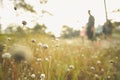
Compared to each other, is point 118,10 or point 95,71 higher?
point 118,10

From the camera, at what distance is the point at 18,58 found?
1770mm

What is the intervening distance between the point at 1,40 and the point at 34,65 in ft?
1.48

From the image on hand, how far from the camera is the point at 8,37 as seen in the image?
3174 mm

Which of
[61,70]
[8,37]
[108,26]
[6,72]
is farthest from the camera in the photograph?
[108,26]

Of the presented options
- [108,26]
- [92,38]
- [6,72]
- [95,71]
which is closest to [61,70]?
[6,72]

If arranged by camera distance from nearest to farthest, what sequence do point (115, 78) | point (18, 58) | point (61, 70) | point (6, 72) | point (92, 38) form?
point (18, 58)
point (6, 72)
point (61, 70)
point (115, 78)
point (92, 38)

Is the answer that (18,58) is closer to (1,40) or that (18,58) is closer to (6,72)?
(6,72)

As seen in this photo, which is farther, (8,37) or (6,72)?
(8,37)

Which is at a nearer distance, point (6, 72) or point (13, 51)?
point (13, 51)

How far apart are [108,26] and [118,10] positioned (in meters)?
3.12

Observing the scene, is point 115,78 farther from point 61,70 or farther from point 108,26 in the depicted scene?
point 108,26

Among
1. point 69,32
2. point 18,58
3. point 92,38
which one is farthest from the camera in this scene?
point 69,32

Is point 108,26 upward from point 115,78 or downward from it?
upward

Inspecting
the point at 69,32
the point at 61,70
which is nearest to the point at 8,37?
the point at 61,70
